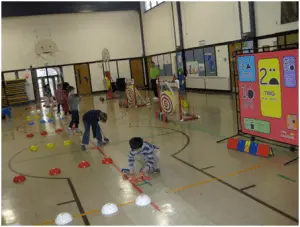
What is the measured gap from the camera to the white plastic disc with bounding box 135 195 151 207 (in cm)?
448

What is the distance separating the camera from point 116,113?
13.2 meters

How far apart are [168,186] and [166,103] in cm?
530

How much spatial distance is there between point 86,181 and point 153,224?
6.93 feet

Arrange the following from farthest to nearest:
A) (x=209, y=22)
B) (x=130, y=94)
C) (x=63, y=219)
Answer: (x=209, y=22), (x=130, y=94), (x=63, y=219)

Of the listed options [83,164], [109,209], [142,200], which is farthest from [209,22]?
[109,209]

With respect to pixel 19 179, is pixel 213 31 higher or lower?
higher

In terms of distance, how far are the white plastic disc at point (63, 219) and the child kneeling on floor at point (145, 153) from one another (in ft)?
4.97

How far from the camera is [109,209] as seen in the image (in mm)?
4336

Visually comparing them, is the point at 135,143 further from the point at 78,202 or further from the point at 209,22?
the point at 209,22

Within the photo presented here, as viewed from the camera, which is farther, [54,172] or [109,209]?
[54,172]

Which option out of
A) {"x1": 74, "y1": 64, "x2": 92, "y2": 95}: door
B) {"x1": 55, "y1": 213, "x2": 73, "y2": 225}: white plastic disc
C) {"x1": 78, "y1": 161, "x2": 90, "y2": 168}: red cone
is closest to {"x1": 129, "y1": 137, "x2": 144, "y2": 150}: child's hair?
{"x1": 55, "y1": 213, "x2": 73, "y2": 225}: white plastic disc

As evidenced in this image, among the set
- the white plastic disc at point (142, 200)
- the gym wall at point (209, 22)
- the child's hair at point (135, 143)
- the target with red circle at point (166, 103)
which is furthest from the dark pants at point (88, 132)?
the gym wall at point (209, 22)

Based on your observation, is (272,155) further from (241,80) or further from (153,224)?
(153,224)

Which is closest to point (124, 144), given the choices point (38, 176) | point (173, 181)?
point (38, 176)
